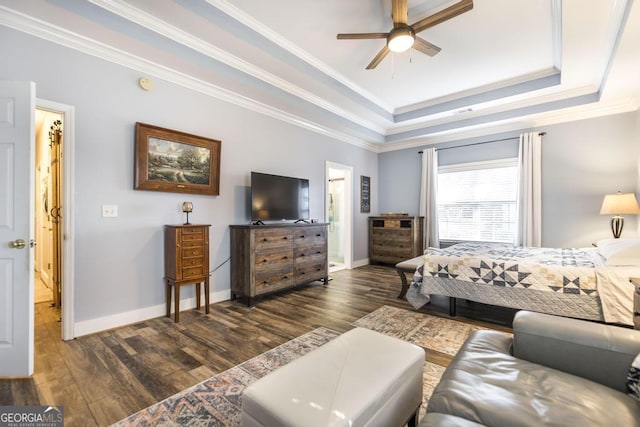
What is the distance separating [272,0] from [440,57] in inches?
83.1

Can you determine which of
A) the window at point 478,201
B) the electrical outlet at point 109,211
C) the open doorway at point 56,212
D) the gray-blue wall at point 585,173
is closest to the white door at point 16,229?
the open doorway at point 56,212

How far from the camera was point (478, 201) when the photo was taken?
5316mm

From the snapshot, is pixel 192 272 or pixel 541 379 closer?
pixel 541 379

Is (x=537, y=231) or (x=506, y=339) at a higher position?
(x=537, y=231)

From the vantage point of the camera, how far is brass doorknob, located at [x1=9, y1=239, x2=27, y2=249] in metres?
1.94

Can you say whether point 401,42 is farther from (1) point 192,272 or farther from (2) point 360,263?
(2) point 360,263

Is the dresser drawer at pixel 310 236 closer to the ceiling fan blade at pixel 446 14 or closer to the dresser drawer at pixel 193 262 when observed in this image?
the dresser drawer at pixel 193 262

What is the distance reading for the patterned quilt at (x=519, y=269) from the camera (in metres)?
2.49

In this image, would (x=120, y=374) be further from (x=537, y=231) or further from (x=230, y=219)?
(x=537, y=231)

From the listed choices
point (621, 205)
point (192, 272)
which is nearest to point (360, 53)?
point (192, 272)

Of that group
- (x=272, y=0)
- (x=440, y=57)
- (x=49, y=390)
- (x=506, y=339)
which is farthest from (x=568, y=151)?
(x=49, y=390)

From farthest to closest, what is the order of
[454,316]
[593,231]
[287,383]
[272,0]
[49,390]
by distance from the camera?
[593,231], [454,316], [272,0], [49,390], [287,383]

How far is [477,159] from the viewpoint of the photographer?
5.31m

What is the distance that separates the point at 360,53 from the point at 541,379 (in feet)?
11.0
